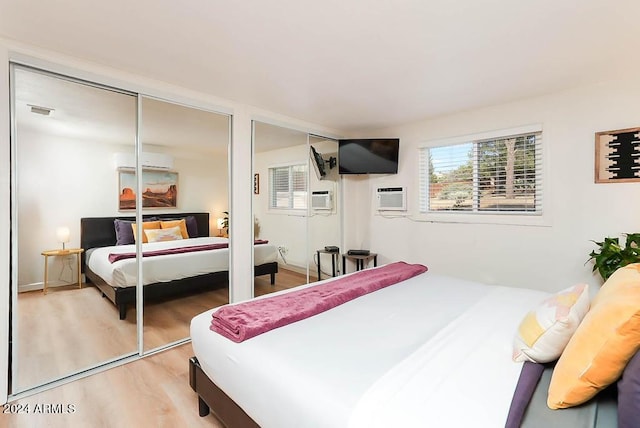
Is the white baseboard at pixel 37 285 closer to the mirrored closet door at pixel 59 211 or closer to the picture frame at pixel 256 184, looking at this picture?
the mirrored closet door at pixel 59 211

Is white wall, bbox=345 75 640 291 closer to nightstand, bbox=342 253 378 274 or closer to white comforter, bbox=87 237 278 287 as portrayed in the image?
nightstand, bbox=342 253 378 274

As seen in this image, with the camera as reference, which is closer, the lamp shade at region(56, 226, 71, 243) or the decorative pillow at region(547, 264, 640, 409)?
the decorative pillow at region(547, 264, 640, 409)

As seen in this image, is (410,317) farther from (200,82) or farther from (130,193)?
(200,82)

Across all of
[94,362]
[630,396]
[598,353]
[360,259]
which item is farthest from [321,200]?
[630,396]

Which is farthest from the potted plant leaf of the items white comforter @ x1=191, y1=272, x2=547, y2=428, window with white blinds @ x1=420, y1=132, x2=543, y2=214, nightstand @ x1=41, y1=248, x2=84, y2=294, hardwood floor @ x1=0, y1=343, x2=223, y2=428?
nightstand @ x1=41, y1=248, x2=84, y2=294

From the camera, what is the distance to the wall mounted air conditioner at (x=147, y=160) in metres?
2.53

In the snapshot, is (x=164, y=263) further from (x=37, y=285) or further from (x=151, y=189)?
(x=37, y=285)

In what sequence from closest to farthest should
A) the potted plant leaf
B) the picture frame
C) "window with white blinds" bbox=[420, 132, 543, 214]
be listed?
1. the potted plant leaf
2. "window with white blinds" bbox=[420, 132, 543, 214]
3. the picture frame

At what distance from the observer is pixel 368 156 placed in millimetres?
4238

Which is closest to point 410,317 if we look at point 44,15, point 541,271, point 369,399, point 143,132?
point 369,399

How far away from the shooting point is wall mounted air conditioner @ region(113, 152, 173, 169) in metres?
2.53

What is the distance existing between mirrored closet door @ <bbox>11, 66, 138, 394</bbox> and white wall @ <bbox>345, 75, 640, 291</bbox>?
3.37 metres

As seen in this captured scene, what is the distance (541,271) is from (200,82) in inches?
148

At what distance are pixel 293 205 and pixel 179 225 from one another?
146cm
